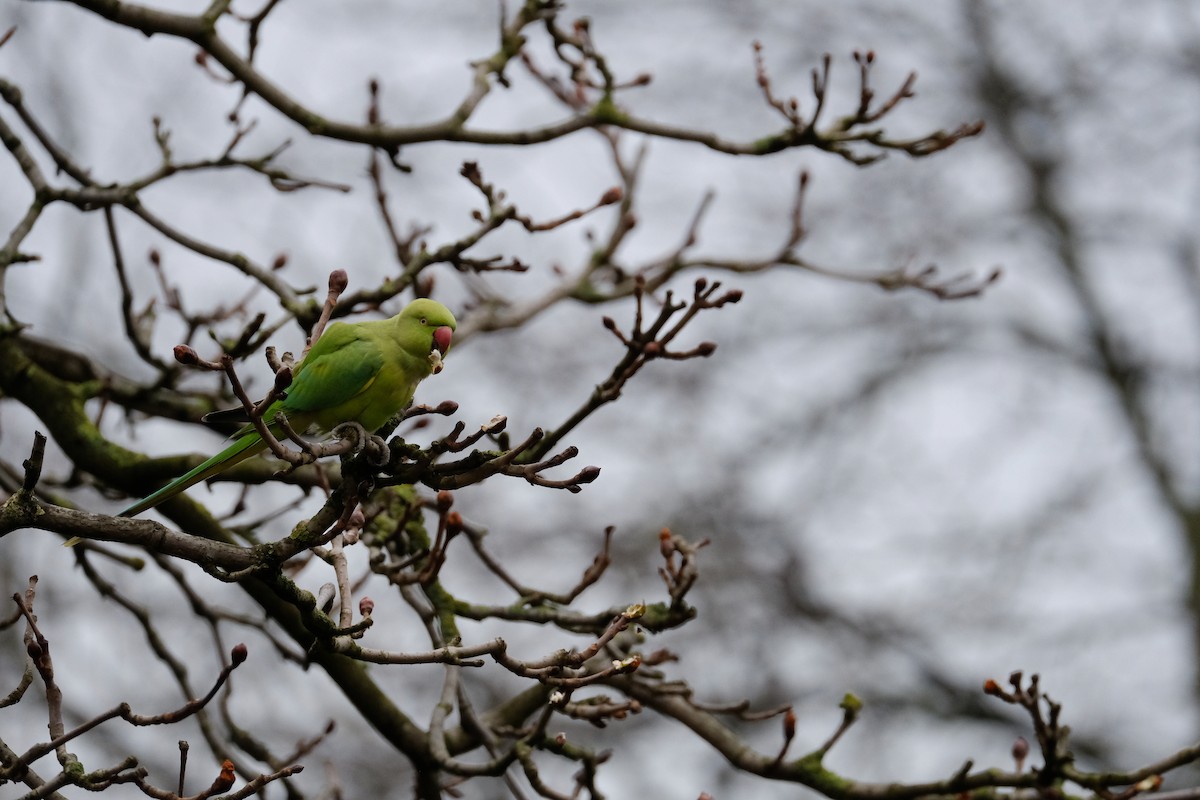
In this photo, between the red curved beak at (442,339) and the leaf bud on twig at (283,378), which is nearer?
the leaf bud on twig at (283,378)

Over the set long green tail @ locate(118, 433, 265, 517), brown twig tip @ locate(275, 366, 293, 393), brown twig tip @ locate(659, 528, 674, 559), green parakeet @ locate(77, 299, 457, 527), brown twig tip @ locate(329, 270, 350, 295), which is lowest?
brown twig tip @ locate(275, 366, 293, 393)

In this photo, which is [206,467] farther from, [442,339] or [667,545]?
[667,545]

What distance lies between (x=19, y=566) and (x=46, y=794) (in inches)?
389

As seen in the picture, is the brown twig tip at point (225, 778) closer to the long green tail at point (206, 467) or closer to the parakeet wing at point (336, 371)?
the long green tail at point (206, 467)

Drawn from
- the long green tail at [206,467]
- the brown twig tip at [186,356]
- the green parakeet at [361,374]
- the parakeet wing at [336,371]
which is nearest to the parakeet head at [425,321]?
the green parakeet at [361,374]

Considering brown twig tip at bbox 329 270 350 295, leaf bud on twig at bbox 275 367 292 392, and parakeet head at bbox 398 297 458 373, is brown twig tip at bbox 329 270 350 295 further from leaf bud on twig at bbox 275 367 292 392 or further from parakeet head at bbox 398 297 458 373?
parakeet head at bbox 398 297 458 373

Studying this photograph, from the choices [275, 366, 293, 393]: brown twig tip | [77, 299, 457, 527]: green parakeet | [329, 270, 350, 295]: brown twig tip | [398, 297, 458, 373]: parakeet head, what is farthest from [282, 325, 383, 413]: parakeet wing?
[275, 366, 293, 393]: brown twig tip

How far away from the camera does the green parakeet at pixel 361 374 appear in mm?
3607

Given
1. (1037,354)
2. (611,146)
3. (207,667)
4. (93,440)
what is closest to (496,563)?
(93,440)

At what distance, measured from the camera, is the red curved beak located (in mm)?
3549

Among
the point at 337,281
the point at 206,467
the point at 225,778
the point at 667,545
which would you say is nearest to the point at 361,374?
the point at 206,467

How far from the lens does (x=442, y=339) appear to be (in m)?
3.56

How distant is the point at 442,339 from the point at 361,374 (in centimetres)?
27

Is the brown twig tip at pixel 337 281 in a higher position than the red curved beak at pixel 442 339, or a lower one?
lower
